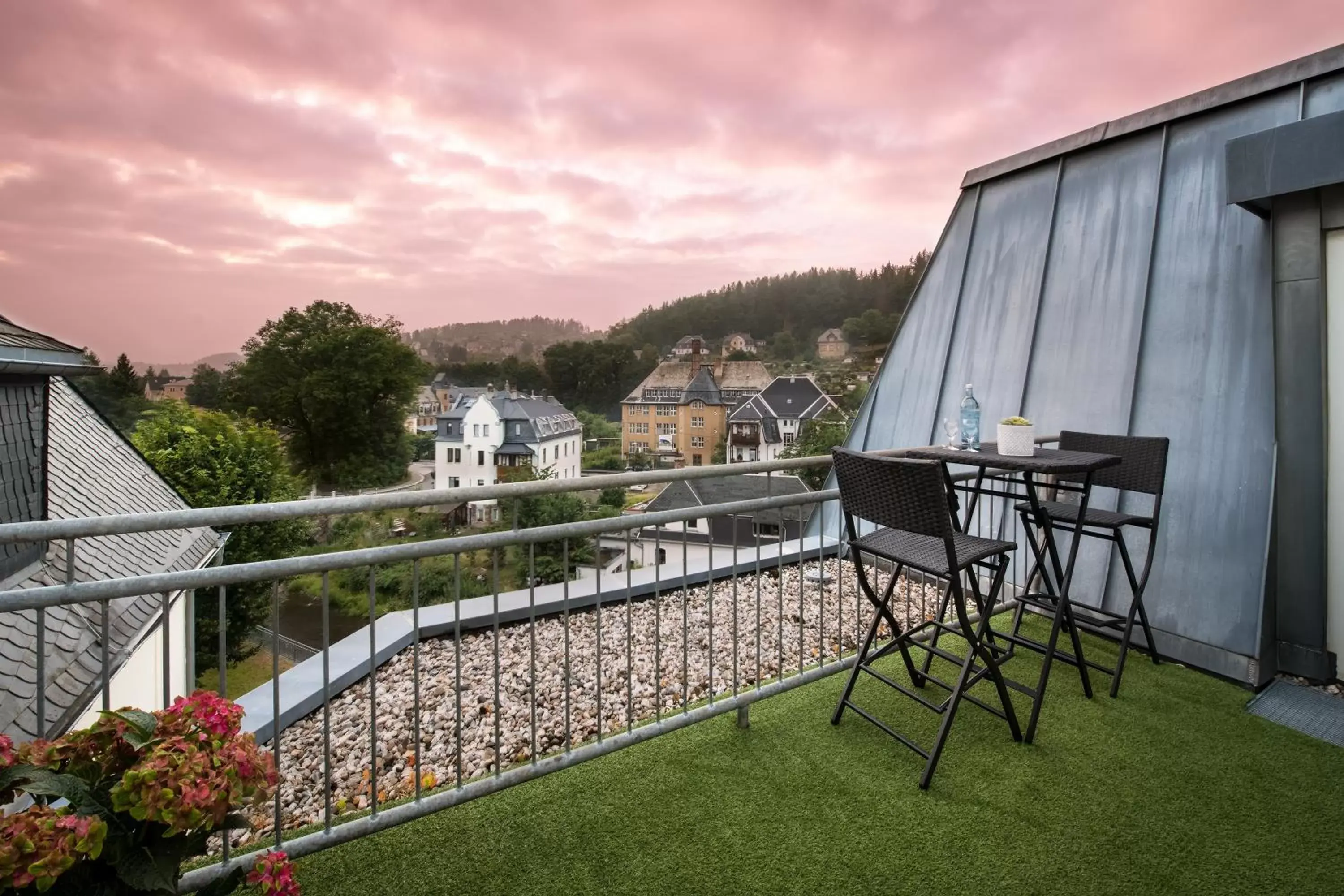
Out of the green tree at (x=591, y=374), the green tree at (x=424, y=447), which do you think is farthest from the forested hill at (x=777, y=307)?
the green tree at (x=424, y=447)

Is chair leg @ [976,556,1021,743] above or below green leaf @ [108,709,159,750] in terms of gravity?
below

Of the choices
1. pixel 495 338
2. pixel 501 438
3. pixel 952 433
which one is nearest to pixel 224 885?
pixel 952 433

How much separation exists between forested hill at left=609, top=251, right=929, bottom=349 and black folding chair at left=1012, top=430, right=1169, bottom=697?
53.5ft

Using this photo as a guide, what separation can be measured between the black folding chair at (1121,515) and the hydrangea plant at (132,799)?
256 cm

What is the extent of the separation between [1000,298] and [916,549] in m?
3.58

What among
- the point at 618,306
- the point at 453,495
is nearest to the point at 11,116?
the point at 618,306

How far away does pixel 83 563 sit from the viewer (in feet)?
17.1

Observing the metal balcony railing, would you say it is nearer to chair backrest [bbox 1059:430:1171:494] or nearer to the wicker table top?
the wicker table top

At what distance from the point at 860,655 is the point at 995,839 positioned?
2.25 ft

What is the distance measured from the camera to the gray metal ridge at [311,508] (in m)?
1.18

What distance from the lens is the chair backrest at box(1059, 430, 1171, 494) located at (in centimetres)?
263

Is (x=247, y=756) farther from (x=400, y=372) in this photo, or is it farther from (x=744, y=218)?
(x=744, y=218)

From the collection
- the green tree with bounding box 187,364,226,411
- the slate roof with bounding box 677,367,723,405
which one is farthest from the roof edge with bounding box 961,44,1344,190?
the slate roof with bounding box 677,367,723,405

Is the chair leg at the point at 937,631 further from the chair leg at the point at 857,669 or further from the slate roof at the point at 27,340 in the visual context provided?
the slate roof at the point at 27,340
